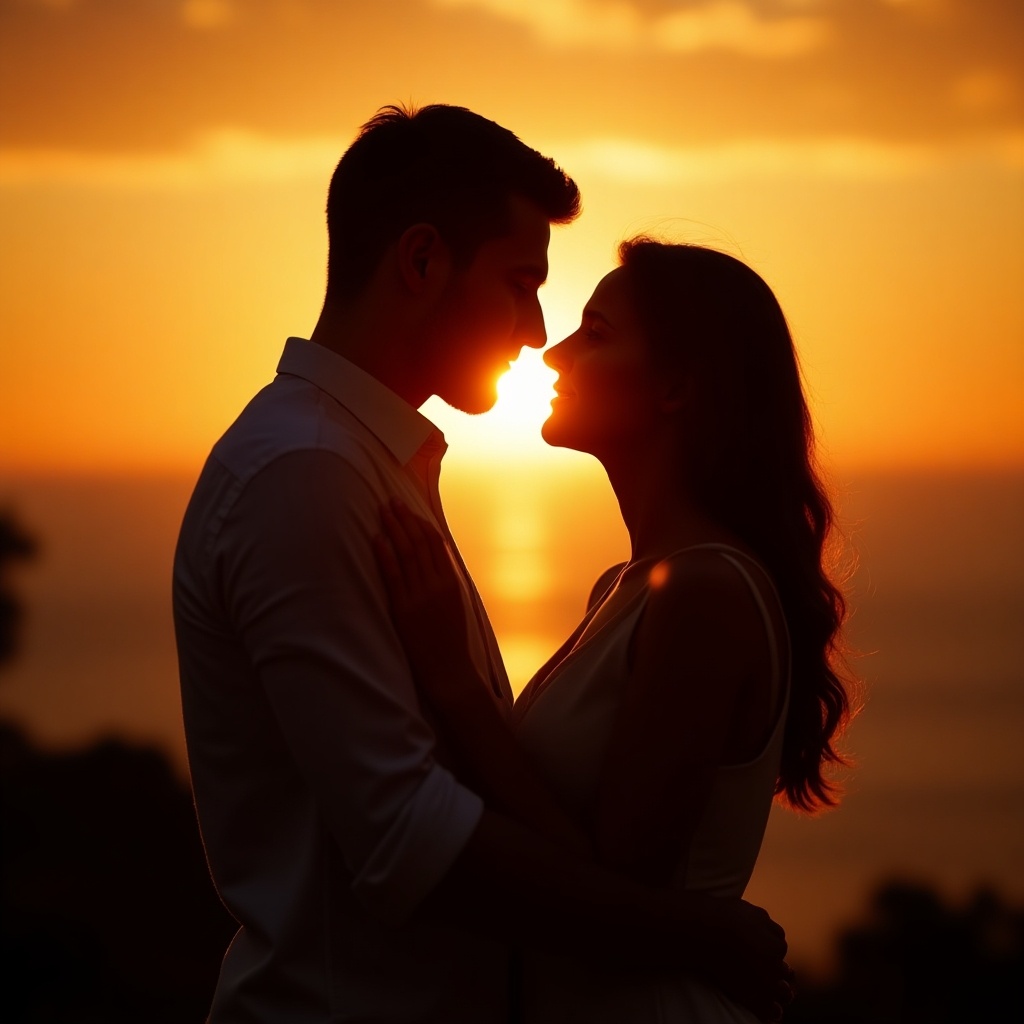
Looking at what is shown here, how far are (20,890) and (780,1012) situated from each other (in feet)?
76.3

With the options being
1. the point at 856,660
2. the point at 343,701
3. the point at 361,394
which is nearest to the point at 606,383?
the point at 361,394

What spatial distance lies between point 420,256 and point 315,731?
1.19 metres

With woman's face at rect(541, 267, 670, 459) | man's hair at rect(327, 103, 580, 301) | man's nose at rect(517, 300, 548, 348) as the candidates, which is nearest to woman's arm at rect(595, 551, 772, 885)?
woman's face at rect(541, 267, 670, 459)

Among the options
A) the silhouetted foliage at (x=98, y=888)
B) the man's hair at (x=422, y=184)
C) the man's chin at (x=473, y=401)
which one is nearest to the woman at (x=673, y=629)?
the man's chin at (x=473, y=401)

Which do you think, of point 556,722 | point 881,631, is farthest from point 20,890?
point 881,631

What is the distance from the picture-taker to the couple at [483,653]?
7.04 ft

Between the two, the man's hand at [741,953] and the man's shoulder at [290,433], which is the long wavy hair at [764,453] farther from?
the man's shoulder at [290,433]

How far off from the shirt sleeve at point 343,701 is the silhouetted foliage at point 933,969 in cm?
2905

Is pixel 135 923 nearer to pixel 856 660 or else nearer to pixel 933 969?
pixel 933 969

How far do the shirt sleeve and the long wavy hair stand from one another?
104 centimetres

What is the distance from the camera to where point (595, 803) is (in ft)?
8.63

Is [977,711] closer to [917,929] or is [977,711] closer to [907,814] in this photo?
[907,814]

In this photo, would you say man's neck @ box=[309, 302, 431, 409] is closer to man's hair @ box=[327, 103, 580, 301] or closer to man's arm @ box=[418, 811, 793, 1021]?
man's hair @ box=[327, 103, 580, 301]

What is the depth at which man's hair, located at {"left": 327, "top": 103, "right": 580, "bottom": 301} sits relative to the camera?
112 inches
